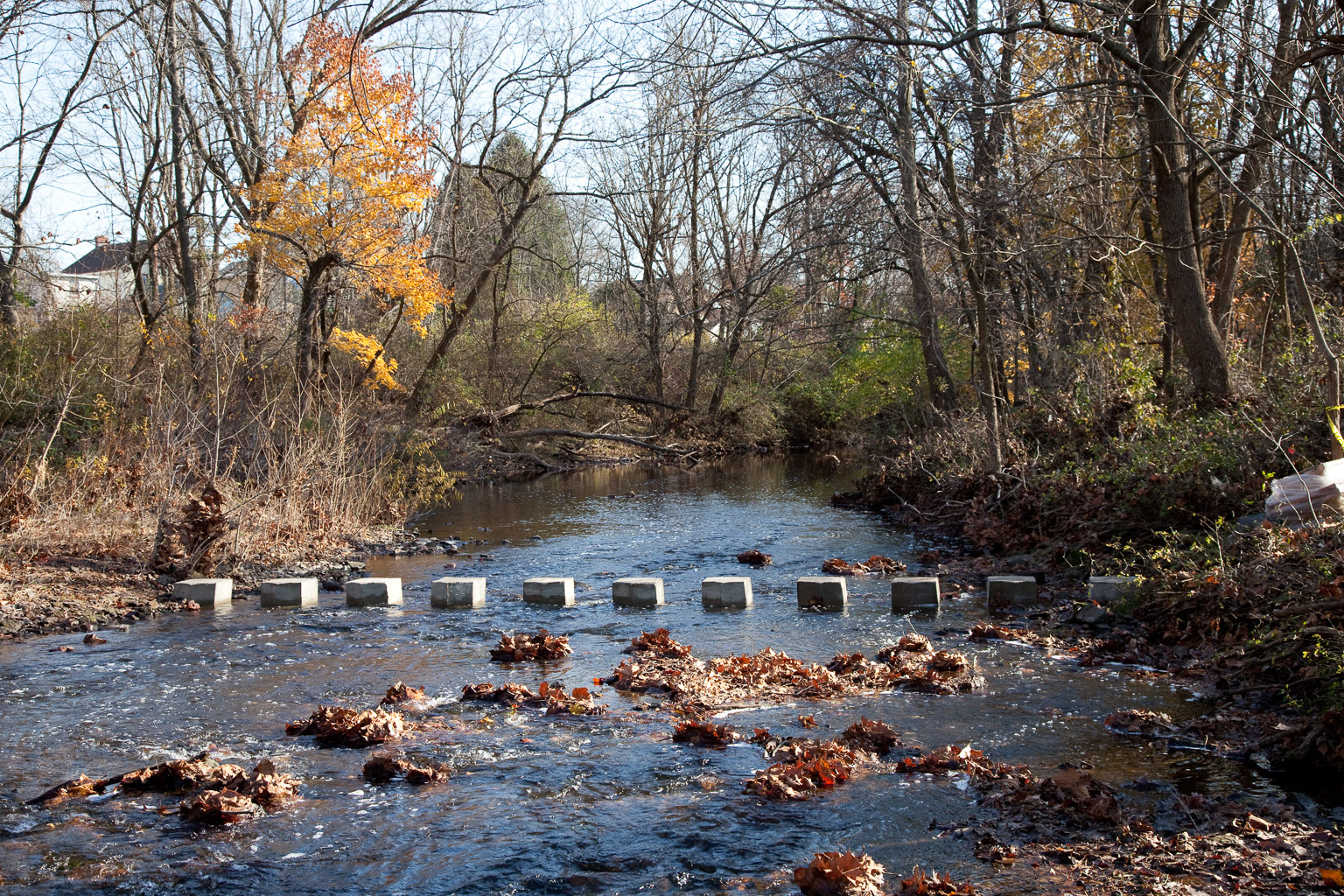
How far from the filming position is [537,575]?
11.8 metres

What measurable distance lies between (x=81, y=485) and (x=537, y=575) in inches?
212

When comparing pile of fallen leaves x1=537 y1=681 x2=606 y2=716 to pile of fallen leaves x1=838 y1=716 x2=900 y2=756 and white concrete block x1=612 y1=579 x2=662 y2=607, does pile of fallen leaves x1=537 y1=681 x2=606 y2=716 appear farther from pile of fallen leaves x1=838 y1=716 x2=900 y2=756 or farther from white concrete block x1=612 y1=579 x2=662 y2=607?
white concrete block x1=612 y1=579 x2=662 y2=607

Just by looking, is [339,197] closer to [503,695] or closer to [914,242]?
[914,242]

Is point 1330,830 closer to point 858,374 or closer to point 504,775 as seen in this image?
point 504,775

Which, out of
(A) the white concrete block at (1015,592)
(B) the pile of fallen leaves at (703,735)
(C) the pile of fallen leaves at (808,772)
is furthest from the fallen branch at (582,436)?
(C) the pile of fallen leaves at (808,772)

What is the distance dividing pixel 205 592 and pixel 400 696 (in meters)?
4.47

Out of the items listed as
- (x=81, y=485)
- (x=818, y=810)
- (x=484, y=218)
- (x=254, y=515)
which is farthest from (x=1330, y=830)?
(x=484, y=218)

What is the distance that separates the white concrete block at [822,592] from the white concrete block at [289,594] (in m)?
4.83

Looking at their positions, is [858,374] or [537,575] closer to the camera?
[537,575]

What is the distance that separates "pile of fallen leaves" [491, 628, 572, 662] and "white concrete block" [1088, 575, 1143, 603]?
14.8 ft

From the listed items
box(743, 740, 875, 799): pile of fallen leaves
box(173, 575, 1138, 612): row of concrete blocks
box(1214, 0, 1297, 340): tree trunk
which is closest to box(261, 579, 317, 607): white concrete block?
box(173, 575, 1138, 612): row of concrete blocks

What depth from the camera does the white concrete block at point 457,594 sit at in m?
10.0

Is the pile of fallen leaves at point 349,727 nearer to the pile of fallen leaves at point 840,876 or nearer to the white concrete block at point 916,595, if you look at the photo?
the pile of fallen leaves at point 840,876

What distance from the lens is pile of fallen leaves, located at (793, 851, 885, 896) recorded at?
3.91 metres
